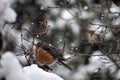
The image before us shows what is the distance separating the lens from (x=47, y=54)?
2.61 meters

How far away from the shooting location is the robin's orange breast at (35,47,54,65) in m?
2.59

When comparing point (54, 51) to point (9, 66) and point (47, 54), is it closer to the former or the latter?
point (47, 54)

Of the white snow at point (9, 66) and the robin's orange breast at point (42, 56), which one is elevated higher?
the white snow at point (9, 66)

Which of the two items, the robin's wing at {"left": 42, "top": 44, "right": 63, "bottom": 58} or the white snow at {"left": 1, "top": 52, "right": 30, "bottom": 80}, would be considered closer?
the white snow at {"left": 1, "top": 52, "right": 30, "bottom": 80}

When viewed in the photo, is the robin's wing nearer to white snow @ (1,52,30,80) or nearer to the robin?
the robin

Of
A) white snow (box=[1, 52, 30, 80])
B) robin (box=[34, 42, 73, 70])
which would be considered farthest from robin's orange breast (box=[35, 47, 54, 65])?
white snow (box=[1, 52, 30, 80])

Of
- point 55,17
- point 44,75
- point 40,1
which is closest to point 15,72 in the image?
point 44,75

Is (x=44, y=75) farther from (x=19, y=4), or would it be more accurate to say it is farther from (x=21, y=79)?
(x=19, y=4)

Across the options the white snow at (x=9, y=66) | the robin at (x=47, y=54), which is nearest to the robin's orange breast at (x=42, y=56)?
the robin at (x=47, y=54)

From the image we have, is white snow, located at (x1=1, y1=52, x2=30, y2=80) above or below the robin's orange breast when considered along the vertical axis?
above

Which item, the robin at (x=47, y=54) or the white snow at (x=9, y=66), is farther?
the robin at (x=47, y=54)

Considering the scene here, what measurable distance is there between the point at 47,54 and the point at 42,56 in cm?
4

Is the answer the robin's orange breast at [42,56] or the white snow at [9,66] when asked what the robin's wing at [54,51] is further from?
the white snow at [9,66]

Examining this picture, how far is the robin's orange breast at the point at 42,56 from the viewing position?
2586 mm
